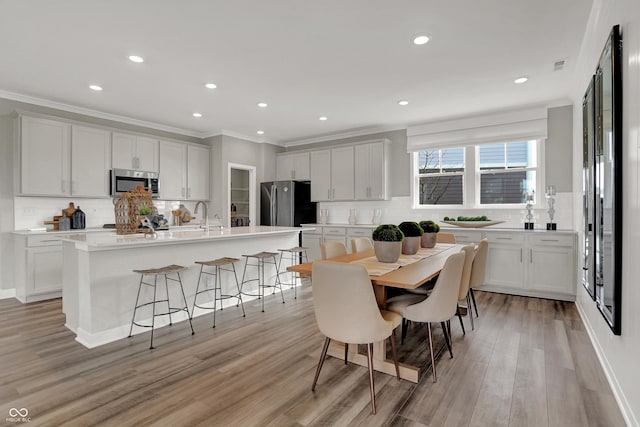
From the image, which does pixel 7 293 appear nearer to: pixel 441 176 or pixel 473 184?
pixel 441 176

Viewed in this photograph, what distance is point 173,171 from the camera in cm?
589

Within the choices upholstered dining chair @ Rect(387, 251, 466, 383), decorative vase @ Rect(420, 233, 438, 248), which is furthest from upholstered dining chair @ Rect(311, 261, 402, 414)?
decorative vase @ Rect(420, 233, 438, 248)

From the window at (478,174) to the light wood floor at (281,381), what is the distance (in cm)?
237

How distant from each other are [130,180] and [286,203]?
8.98 feet

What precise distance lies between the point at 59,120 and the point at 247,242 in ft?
10.3

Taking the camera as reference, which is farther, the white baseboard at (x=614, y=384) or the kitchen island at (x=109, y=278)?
the kitchen island at (x=109, y=278)

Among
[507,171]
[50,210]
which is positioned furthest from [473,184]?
[50,210]

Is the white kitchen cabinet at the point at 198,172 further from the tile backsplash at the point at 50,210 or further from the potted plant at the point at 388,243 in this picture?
the potted plant at the point at 388,243

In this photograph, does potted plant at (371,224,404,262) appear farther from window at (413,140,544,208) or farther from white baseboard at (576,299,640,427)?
window at (413,140,544,208)

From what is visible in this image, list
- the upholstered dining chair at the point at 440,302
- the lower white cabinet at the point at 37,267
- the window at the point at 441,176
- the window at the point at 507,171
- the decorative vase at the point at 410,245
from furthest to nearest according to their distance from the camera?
the window at the point at 441,176 < the window at the point at 507,171 < the lower white cabinet at the point at 37,267 < the decorative vase at the point at 410,245 < the upholstered dining chair at the point at 440,302

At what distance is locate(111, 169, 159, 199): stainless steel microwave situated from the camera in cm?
509

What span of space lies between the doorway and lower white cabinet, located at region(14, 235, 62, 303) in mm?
2995

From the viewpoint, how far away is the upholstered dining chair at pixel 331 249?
10.2ft

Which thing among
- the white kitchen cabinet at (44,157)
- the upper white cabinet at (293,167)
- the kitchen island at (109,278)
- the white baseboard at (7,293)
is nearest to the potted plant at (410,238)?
the kitchen island at (109,278)
